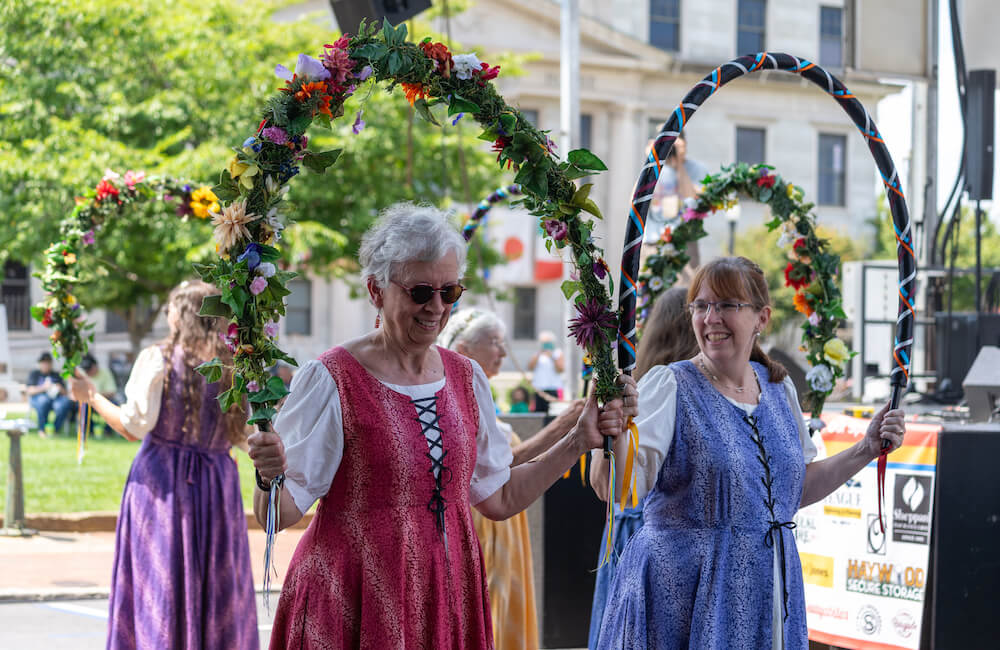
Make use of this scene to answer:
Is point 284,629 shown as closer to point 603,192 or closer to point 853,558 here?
point 853,558

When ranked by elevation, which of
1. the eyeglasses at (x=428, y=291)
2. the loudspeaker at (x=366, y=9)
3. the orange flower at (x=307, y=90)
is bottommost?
the eyeglasses at (x=428, y=291)

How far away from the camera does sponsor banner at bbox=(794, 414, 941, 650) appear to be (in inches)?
231

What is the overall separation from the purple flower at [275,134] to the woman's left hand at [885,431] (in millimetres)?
2311

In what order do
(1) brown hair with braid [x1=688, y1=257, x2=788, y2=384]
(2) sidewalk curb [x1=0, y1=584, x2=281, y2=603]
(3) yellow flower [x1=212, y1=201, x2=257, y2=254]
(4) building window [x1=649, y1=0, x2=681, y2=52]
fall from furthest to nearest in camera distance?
(4) building window [x1=649, y1=0, x2=681, y2=52], (2) sidewalk curb [x1=0, y1=584, x2=281, y2=603], (1) brown hair with braid [x1=688, y1=257, x2=788, y2=384], (3) yellow flower [x1=212, y1=201, x2=257, y2=254]

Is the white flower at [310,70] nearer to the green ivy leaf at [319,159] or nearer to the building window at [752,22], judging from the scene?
the green ivy leaf at [319,159]

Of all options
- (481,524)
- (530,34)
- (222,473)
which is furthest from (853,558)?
(530,34)

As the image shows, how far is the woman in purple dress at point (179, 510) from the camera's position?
5.55 meters

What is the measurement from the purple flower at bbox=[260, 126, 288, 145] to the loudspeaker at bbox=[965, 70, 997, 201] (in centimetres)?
763

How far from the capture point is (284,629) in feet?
10.6

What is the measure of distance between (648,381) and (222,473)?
263 cm

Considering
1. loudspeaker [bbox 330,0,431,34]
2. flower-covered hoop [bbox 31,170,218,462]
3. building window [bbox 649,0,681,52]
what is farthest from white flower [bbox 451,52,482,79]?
building window [bbox 649,0,681,52]

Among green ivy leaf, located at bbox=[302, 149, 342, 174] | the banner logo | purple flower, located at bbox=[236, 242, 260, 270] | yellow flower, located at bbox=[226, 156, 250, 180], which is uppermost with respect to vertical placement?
green ivy leaf, located at bbox=[302, 149, 342, 174]

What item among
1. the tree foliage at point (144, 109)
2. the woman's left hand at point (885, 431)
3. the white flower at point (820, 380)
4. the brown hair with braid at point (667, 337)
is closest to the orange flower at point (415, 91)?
the brown hair with braid at point (667, 337)

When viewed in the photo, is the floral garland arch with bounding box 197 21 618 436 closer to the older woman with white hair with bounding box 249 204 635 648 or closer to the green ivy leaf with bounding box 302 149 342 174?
the green ivy leaf with bounding box 302 149 342 174
